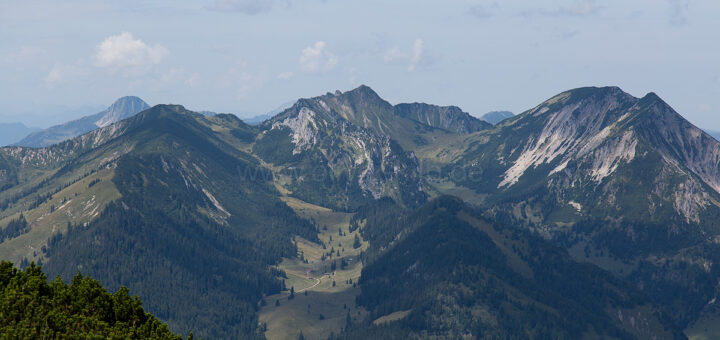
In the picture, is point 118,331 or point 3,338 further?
point 118,331

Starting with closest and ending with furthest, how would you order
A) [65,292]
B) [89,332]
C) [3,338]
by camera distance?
1. [3,338]
2. [89,332]
3. [65,292]

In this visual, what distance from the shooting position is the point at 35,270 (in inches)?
6407

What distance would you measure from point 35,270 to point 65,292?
28.5m

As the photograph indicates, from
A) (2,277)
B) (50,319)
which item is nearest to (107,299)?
(50,319)

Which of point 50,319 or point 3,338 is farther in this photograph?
point 50,319

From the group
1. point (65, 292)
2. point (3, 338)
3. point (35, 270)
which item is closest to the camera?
point (3, 338)

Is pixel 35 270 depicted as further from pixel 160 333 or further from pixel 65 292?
pixel 160 333

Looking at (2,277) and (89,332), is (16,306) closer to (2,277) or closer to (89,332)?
(89,332)

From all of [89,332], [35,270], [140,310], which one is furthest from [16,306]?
[35,270]

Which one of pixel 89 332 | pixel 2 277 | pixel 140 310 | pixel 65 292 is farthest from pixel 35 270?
pixel 89 332

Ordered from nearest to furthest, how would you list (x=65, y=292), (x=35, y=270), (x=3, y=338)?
(x=3, y=338)
(x=65, y=292)
(x=35, y=270)

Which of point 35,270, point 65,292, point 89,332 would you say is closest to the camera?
point 89,332

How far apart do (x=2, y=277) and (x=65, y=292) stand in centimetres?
2250

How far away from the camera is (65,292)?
142m
